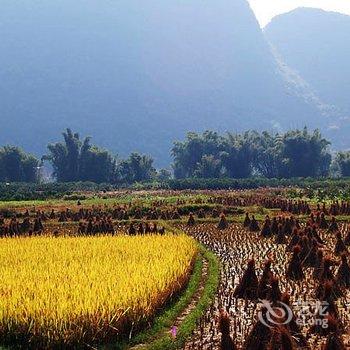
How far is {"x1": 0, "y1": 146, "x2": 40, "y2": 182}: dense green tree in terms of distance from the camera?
87.1m

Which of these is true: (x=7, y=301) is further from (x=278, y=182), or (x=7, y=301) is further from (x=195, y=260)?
(x=278, y=182)

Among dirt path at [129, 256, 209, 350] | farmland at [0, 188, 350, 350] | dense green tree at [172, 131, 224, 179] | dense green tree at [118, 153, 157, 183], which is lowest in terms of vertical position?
dirt path at [129, 256, 209, 350]

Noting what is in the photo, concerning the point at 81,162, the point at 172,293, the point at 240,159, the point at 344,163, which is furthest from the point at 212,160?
the point at 172,293

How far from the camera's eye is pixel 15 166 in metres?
88.2

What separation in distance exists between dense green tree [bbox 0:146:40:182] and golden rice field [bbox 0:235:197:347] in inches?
2807

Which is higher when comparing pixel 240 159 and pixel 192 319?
pixel 240 159

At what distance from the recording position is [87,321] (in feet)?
32.6

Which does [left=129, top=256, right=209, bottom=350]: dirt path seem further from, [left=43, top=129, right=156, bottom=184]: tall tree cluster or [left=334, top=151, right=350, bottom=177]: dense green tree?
[left=334, top=151, right=350, bottom=177]: dense green tree

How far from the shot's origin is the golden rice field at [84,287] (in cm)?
991

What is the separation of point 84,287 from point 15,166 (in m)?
80.0

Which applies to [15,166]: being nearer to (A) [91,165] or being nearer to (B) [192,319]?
(A) [91,165]

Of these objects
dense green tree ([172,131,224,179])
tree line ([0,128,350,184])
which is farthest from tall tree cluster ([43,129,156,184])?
dense green tree ([172,131,224,179])

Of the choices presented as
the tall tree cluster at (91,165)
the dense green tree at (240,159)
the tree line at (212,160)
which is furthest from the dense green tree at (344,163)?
the tall tree cluster at (91,165)

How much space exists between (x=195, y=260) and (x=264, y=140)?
79247 mm
